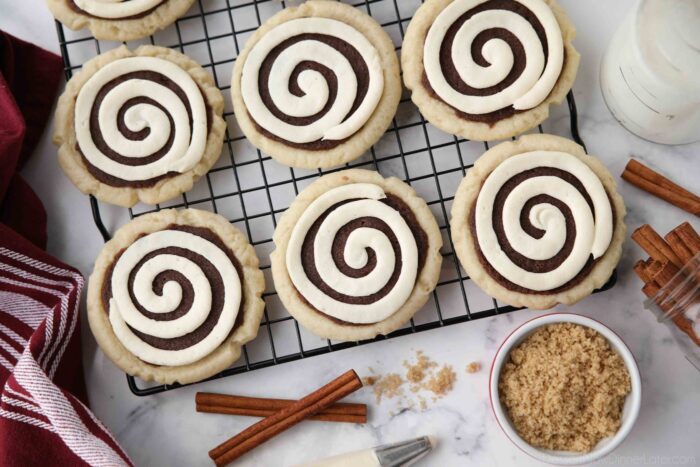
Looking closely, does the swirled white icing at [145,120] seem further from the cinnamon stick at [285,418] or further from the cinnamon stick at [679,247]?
the cinnamon stick at [679,247]

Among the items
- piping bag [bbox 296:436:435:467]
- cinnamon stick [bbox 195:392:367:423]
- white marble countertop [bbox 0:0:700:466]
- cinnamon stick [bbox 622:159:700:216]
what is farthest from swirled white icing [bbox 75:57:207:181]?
cinnamon stick [bbox 622:159:700:216]

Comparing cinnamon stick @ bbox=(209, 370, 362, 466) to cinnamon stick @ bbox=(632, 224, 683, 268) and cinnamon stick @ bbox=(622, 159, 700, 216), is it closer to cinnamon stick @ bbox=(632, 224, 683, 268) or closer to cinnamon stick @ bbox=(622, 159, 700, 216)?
cinnamon stick @ bbox=(632, 224, 683, 268)

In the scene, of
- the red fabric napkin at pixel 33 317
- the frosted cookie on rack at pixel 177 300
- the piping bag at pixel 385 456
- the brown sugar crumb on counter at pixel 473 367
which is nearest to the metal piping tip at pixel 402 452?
the piping bag at pixel 385 456

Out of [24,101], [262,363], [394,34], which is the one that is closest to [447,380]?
[262,363]

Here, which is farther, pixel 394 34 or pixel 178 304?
pixel 394 34

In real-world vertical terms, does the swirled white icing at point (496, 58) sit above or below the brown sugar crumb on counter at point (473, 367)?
above

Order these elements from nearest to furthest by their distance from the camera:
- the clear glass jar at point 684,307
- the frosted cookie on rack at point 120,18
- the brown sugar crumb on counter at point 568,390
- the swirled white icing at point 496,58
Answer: the clear glass jar at point 684,307 → the brown sugar crumb on counter at point 568,390 → the swirled white icing at point 496,58 → the frosted cookie on rack at point 120,18

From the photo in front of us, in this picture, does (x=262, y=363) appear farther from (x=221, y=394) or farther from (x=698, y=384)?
(x=698, y=384)

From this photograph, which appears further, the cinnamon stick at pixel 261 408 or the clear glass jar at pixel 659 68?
the cinnamon stick at pixel 261 408
